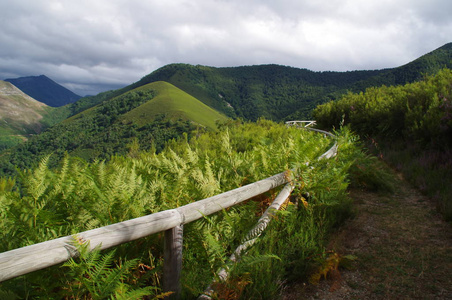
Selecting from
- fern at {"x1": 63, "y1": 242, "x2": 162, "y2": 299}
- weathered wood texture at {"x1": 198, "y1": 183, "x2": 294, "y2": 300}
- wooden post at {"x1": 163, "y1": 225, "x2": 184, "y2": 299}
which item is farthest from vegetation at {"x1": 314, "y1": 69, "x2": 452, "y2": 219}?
fern at {"x1": 63, "y1": 242, "x2": 162, "y2": 299}

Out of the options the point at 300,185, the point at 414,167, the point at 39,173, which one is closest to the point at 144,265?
the point at 39,173

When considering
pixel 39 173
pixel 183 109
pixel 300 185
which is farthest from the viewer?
pixel 183 109

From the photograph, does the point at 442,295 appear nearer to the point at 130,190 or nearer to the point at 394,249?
the point at 394,249

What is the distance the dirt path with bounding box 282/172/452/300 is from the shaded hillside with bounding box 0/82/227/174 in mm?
99301

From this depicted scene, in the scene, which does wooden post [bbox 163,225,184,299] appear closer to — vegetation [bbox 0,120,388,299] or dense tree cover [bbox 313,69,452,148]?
vegetation [bbox 0,120,388,299]

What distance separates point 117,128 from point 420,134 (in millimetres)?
139742

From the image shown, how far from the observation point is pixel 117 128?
133250 millimetres

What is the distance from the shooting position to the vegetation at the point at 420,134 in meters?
5.59

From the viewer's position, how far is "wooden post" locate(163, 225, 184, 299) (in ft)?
6.19

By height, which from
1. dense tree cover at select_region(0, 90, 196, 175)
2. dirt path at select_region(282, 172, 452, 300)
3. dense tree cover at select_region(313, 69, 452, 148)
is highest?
dense tree cover at select_region(313, 69, 452, 148)

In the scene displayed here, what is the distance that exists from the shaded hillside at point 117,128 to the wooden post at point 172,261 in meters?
101

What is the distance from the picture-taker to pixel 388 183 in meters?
5.69

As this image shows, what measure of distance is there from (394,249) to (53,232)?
3.69 meters

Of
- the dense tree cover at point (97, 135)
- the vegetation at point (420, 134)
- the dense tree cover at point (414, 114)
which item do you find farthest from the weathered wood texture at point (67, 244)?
the dense tree cover at point (97, 135)
